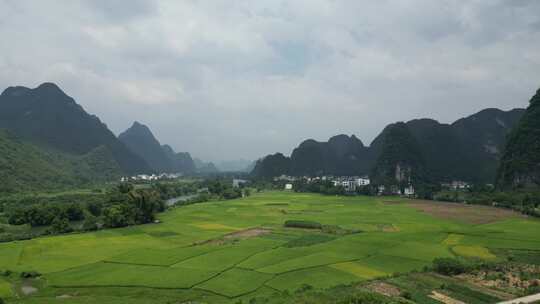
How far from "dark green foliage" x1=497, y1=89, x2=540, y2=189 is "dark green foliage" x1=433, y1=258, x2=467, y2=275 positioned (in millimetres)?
51507

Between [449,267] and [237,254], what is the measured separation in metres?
12.5

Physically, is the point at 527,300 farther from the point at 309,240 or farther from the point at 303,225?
the point at 303,225

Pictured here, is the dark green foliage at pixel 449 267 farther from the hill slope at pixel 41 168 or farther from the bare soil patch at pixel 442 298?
the hill slope at pixel 41 168

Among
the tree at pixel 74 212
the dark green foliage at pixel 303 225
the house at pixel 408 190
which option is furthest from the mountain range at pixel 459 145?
the tree at pixel 74 212

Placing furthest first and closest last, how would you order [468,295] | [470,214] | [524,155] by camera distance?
1. [524,155]
2. [470,214]
3. [468,295]

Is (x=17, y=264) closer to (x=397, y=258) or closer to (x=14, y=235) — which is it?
(x=14, y=235)

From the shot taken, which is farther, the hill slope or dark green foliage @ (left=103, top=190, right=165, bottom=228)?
the hill slope

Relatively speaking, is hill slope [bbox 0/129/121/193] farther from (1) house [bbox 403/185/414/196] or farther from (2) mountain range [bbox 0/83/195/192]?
(1) house [bbox 403/185/414/196]

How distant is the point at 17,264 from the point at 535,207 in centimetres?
5481

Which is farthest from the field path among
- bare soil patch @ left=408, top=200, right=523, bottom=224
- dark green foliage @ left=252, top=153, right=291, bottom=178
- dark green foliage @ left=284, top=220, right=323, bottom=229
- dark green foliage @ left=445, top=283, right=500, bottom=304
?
dark green foliage @ left=252, top=153, right=291, bottom=178

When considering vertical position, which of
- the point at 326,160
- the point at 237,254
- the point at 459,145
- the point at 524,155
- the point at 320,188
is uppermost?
the point at 459,145

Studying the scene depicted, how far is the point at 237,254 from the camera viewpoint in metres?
26.0

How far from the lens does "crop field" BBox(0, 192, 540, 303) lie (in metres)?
19.4

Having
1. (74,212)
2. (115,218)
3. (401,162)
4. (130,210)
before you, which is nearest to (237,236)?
(115,218)
